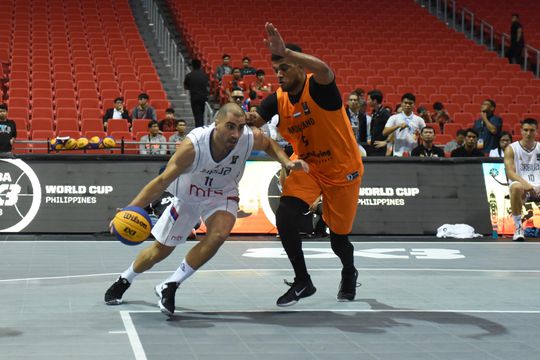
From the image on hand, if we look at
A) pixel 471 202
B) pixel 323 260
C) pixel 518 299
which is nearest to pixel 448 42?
pixel 471 202

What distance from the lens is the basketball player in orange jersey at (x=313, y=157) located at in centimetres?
802

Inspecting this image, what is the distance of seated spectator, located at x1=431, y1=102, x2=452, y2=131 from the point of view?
21.0m

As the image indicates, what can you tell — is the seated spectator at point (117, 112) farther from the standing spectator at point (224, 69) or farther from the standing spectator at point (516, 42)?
the standing spectator at point (516, 42)

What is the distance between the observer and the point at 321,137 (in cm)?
820

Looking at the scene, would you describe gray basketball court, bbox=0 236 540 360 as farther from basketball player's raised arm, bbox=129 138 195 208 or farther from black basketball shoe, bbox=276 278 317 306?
basketball player's raised arm, bbox=129 138 195 208

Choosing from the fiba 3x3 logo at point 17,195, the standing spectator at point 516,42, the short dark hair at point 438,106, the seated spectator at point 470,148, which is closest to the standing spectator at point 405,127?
the seated spectator at point 470,148

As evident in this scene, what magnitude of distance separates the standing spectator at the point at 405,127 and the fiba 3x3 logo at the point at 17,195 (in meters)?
5.82

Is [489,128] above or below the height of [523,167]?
above

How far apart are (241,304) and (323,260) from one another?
11.7ft

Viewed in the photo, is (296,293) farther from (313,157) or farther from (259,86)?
(259,86)

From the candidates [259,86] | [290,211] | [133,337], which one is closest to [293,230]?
[290,211]

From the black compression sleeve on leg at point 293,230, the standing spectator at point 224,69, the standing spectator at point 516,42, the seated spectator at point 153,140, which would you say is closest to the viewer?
the black compression sleeve on leg at point 293,230

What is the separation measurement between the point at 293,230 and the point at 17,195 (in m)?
7.16

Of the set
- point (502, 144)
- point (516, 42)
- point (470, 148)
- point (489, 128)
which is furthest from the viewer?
point (516, 42)
